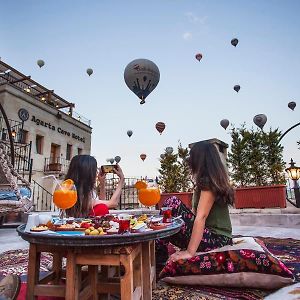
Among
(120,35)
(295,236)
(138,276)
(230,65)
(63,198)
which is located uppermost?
(120,35)

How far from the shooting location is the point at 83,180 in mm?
1958

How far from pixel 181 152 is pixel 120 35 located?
7458 millimetres

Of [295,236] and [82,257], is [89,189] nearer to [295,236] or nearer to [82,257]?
[82,257]

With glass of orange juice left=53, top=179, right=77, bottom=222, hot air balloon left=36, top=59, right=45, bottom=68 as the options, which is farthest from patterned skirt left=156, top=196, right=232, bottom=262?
hot air balloon left=36, top=59, right=45, bottom=68

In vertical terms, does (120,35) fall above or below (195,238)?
above

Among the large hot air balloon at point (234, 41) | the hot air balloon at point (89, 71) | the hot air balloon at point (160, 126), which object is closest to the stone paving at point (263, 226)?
the hot air balloon at point (160, 126)

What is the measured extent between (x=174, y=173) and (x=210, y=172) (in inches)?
497

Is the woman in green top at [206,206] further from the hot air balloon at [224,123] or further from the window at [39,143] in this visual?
the window at [39,143]

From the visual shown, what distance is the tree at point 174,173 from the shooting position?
13633mm

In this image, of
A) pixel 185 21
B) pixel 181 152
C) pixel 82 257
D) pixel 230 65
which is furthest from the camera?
pixel 181 152

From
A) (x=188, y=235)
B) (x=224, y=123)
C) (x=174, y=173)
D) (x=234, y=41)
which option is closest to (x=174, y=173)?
(x=174, y=173)

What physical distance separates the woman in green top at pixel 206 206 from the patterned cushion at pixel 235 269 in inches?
4.7

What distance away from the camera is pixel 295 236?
4543mm

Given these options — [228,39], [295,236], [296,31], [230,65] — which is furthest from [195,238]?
[228,39]
